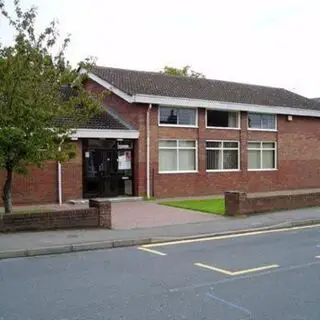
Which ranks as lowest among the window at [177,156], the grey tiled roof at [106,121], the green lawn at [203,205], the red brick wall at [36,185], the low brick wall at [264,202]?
the green lawn at [203,205]

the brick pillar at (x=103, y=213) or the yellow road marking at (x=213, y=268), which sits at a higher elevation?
the brick pillar at (x=103, y=213)

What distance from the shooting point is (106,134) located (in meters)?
20.3

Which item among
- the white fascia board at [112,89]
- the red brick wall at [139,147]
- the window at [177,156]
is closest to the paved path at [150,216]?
the red brick wall at [139,147]

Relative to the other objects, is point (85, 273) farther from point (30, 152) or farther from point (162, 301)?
point (30, 152)

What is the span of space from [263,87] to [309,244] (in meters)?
21.3

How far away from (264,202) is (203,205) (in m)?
2.59

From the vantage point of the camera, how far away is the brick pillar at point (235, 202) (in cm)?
1594

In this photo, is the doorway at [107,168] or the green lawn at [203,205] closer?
the green lawn at [203,205]

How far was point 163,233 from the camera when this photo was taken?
12461mm

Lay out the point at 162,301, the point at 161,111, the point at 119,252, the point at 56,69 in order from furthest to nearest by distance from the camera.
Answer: the point at 161,111
the point at 56,69
the point at 119,252
the point at 162,301

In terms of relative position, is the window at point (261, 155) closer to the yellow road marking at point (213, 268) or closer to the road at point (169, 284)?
the road at point (169, 284)

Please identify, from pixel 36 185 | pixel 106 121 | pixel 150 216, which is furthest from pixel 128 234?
pixel 106 121

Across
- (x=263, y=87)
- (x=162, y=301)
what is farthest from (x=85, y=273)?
(x=263, y=87)

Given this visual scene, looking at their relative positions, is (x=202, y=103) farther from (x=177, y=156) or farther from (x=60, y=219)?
(x=60, y=219)
